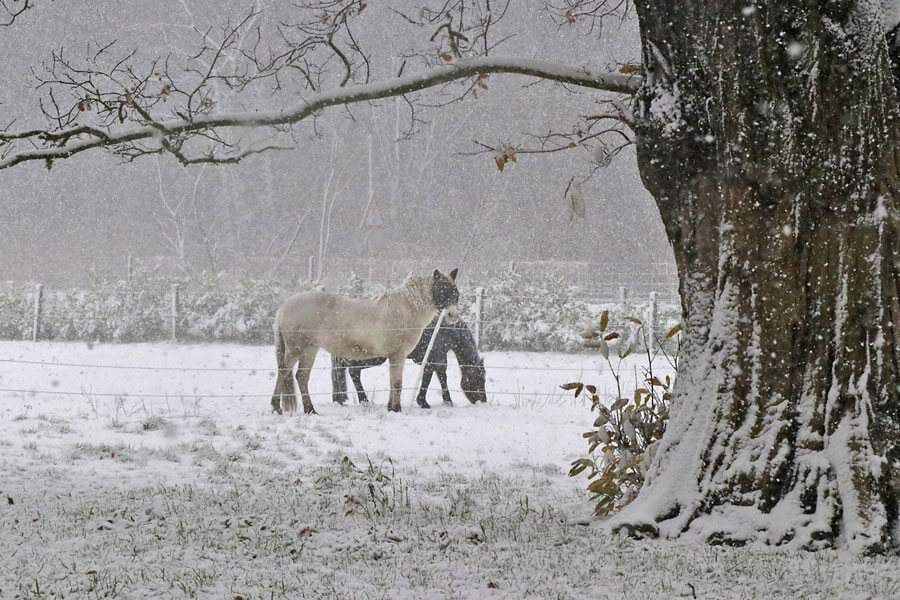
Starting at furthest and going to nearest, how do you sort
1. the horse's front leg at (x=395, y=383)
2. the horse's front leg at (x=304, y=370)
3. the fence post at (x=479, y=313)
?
the fence post at (x=479, y=313) < the horse's front leg at (x=304, y=370) < the horse's front leg at (x=395, y=383)

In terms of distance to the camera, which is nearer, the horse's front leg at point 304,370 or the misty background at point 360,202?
the horse's front leg at point 304,370

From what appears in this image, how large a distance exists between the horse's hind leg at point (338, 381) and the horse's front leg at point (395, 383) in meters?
0.90

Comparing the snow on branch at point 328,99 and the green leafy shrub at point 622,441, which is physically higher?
the snow on branch at point 328,99

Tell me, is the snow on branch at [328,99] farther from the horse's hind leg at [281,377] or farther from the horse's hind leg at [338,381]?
the horse's hind leg at [338,381]

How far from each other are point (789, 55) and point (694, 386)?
5.19 ft

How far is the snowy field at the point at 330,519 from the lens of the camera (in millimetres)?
3053

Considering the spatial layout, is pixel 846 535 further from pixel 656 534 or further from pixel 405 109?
pixel 405 109

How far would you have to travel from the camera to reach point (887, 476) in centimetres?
341

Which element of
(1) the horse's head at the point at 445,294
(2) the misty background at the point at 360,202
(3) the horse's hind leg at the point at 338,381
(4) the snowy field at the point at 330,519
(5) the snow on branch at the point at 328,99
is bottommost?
(4) the snowy field at the point at 330,519

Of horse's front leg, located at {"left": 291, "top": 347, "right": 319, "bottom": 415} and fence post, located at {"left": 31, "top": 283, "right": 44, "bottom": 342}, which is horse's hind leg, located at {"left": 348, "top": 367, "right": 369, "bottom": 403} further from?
fence post, located at {"left": 31, "top": 283, "right": 44, "bottom": 342}

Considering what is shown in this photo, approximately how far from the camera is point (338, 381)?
11.8 m

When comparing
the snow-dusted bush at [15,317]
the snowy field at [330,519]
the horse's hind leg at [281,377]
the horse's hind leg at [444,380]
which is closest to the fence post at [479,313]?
the horse's hind leg at [444,380]

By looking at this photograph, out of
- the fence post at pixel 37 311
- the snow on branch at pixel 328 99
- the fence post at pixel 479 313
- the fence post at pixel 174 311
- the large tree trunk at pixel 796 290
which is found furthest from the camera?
the fence post at pixel 37 311

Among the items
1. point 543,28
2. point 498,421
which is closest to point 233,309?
point 498,421
